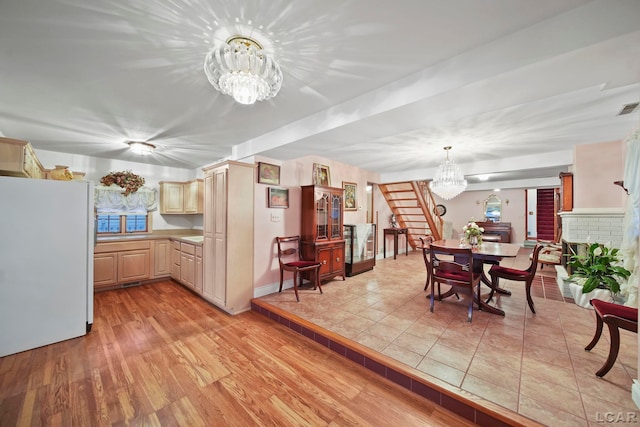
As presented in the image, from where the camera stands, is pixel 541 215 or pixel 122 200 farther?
pixel 541 215

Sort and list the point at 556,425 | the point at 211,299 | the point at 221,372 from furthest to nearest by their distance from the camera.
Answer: the point at 211,299, the point at 221,372, the point at 556,425

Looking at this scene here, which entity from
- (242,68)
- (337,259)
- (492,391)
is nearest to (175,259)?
(337,259)

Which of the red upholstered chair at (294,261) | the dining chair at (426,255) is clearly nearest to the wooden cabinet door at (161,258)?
the red upholstered chair at (294,261)

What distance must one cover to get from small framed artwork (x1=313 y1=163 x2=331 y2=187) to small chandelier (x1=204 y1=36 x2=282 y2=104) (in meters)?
2.88

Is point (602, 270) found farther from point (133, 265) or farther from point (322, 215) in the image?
point (133, 265)

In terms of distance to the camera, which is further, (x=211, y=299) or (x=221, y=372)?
(x=211, y=299)

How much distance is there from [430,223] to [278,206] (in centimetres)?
439

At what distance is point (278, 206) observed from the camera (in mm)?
3865

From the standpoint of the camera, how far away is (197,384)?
1881mm

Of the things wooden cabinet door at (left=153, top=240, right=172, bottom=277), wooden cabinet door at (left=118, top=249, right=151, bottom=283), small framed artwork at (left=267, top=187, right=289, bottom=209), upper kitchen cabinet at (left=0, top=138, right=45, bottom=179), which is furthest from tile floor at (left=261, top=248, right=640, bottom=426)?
upper kitchen cabinet at (left=0, top=138, right=45, bottom=179)

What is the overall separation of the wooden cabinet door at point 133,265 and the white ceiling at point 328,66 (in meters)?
2.15

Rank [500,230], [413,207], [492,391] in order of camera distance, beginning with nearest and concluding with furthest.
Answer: [492,391] → [413,207] → [500,230]

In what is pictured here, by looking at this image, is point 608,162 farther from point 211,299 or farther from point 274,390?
point 211,299

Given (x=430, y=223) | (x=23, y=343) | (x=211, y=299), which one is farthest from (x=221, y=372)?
(x=430, y=223)
